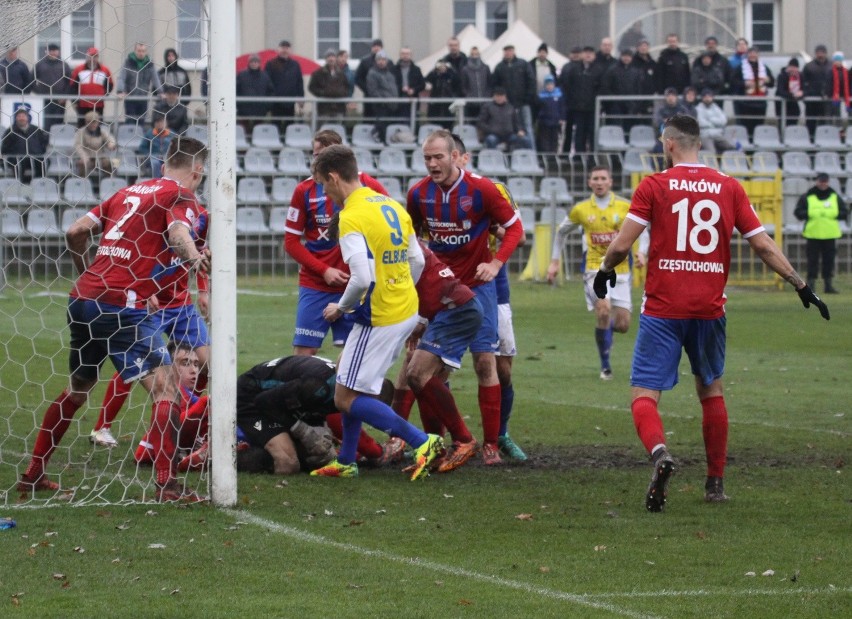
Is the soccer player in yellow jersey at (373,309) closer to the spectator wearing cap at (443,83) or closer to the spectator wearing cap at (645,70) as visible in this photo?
the spectator wearing cap at (443,83)

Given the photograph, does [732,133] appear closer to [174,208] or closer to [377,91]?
[377,91]

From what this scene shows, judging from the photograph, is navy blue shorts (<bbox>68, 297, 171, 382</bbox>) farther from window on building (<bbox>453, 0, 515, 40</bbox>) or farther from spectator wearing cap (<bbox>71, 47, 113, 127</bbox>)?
window on building (<bbox>453, 0, 515, 40</bbox>)

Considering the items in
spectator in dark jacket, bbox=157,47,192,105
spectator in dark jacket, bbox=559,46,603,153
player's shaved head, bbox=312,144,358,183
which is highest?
spectator in dark jacket, bbox=559,46,603,153

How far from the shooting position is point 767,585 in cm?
572

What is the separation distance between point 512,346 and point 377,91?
696 inches

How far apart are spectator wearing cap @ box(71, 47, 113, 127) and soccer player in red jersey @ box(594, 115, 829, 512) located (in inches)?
189

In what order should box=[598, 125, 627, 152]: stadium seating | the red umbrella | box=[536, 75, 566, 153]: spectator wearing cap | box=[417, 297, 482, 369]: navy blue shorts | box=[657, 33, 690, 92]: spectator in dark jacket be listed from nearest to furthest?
box=[417, 297, 482, 369]: navy blue shorts → box=[536, 75, 566, 153]: spectator wearing cap → box=[657, 33, 690, 92]: spectator in dark jacket → box=[598, 125, 627, 152]: stadium seating → the red umbrella

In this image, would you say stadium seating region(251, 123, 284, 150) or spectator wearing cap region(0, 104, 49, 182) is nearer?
spectator wearing cap region(0, 104, 49, 182)

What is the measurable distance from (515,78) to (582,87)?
1.26 meters

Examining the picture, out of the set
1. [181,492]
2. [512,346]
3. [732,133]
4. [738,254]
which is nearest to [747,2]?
[732,133]

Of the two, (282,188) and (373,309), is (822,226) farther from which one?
(373,309)

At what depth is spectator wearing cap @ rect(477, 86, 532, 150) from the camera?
87.1 feet

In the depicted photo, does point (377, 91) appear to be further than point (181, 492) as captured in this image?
Yes

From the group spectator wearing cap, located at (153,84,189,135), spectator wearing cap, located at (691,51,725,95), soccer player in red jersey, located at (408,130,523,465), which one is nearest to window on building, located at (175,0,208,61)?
spectator wearing cap, located at (153,84,189,135)
